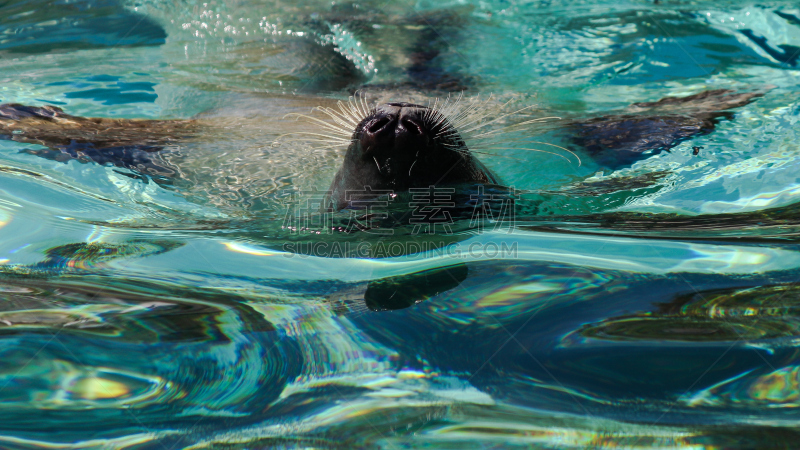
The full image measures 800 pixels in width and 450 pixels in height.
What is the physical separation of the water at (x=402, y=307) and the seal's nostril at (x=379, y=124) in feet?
1.57

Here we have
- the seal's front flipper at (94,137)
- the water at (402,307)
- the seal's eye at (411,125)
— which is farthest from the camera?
the seal's front flipper at (94,137)

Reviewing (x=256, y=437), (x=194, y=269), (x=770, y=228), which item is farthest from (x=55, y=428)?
(x=770, y=228)

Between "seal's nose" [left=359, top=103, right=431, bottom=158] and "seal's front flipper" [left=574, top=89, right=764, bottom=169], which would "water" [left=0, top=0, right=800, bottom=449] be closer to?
"seal's front flipper" [left=574, top=89, right=764, bottom=169]

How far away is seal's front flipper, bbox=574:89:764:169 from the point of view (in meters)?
4.55

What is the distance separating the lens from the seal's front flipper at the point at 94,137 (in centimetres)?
402

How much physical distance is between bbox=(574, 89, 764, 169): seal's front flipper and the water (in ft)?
0.59

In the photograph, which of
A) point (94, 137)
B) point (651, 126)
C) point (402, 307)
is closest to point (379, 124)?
point (402, 307)

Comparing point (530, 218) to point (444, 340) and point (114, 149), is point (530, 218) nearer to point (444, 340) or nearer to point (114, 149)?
point (444, 340)

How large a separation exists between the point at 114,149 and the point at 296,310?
2.92 meters

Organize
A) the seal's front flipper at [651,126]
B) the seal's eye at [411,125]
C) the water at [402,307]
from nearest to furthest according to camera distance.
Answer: the water at [402,307] → the seal's eye at [411,125] → the seal's front flipper at [651,126]

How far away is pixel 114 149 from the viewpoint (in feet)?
13.8

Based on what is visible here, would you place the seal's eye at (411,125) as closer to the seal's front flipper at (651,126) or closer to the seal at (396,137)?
the seal at (396,137)

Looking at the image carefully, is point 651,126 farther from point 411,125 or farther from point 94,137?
point 94,137

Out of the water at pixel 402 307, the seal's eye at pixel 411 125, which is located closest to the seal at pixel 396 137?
the seal's eye at pixel 411 125
